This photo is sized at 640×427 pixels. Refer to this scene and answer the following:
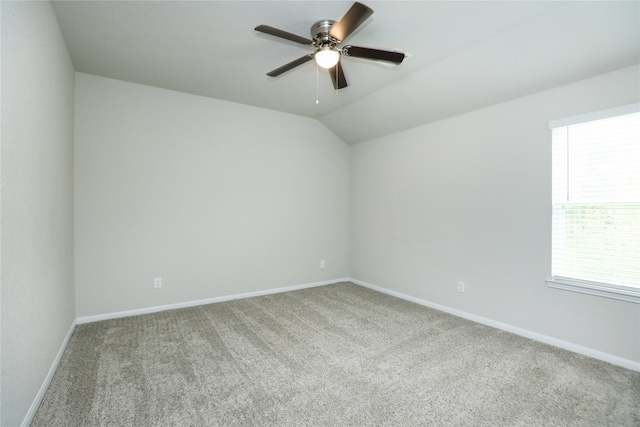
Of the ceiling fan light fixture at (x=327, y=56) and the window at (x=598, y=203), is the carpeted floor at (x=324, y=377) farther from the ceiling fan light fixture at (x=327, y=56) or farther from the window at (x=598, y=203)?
the ceiling fan light fixture at (x=327, y=56)

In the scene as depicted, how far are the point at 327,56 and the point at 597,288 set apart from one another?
284cm

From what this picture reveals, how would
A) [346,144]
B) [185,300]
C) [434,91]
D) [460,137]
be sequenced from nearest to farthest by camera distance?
[434,91]
[460,137]
[185,300]
[346,144]

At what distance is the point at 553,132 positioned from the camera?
107 inches

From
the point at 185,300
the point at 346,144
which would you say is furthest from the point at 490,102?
the point at 185,300

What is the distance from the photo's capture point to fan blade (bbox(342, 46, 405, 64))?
2.16 meters

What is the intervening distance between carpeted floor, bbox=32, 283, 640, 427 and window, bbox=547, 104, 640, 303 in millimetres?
680

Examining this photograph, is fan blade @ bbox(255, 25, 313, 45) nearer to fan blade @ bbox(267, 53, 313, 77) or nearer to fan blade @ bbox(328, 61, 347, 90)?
fan blade @ bbox(267, 53, 313, 77)

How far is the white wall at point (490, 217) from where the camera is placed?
2.50 m

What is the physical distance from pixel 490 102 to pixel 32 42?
3749 millimetres

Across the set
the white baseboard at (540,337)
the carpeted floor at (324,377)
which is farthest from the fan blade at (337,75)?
the white baseboard at (540,337)

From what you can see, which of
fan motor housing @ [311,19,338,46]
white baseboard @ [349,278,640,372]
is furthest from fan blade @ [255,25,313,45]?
white baseboard @ [349,278,640,372]

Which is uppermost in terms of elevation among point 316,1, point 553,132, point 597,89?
point 316,1

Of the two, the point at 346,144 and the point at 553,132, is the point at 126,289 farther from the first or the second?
the point at 553,132

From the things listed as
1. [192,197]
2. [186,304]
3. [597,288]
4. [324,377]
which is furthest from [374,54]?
[186,304]
